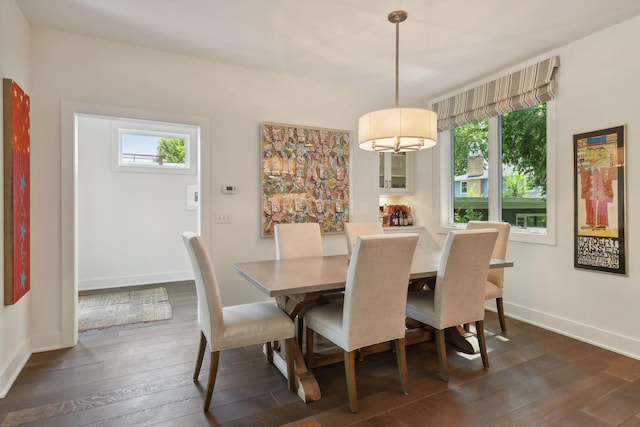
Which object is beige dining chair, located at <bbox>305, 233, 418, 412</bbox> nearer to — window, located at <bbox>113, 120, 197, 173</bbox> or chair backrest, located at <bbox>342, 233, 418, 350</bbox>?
chair backrest, located at <bbox>342, 233, 418, 350</bbox>

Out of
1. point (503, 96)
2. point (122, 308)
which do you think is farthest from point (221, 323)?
point (503, 96)

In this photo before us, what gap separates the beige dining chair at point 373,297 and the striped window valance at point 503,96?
7.64ft

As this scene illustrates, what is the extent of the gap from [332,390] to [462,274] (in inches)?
43.6

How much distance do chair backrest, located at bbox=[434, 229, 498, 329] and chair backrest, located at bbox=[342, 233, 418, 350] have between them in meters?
0.34

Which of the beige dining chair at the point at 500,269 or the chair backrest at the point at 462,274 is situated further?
the beige dining chair at the point at 500,269

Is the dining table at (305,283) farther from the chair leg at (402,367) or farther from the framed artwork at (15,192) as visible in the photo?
the framed artwork at (15,192)

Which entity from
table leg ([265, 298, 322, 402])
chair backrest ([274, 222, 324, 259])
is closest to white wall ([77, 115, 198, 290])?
chair backrest ([274, 222, 324, 259])

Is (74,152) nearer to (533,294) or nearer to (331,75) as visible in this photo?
(331,75)

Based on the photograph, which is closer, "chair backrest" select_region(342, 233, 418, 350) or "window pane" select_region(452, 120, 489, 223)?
"chair backrest" select_region(342, 233, 418, 350)

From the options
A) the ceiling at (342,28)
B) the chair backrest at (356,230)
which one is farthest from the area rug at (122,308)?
the ceiling at (342,28)

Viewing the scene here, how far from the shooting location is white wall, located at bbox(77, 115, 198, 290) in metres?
4.67

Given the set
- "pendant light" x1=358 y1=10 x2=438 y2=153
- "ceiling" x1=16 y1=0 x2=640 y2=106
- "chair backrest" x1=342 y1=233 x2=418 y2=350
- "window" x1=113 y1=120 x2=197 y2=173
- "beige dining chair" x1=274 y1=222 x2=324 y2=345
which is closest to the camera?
"chair backrest" x1=342 y1=233 x2=418 y2=350

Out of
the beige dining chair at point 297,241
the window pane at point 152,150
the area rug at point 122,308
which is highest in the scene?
the window pane at point 152,150

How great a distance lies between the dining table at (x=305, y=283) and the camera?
1.96 meters
